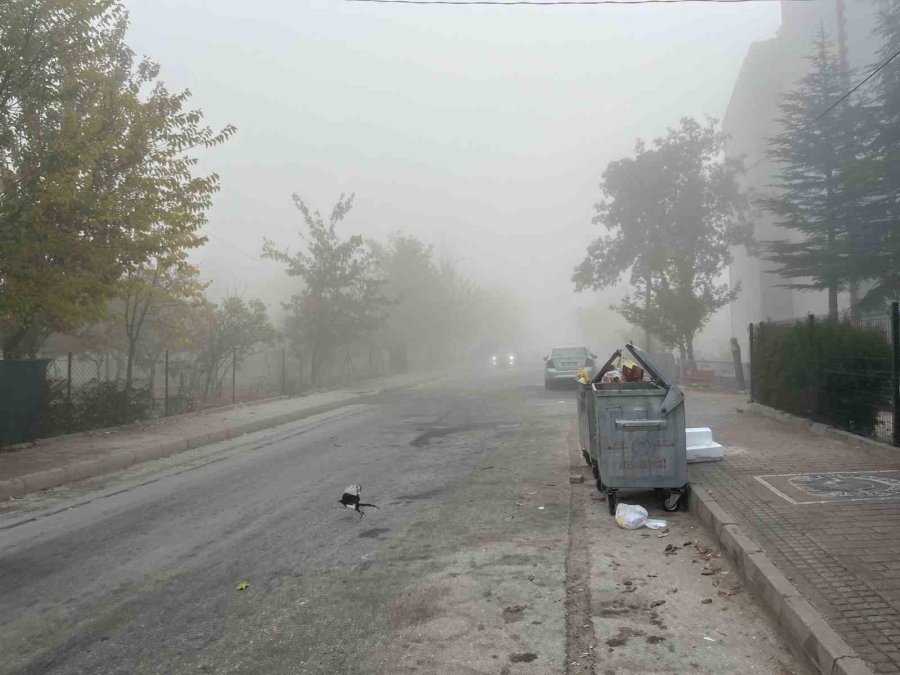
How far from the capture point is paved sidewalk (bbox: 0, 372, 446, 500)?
9.63 m

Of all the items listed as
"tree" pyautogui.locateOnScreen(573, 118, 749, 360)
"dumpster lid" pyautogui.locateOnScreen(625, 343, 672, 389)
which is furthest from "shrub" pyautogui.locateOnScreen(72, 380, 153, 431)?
"tree" pyautogui.locateOnScreen(573, 118, 749, 360)

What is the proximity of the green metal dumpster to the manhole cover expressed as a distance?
11.7m

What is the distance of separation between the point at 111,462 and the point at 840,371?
11635 mm

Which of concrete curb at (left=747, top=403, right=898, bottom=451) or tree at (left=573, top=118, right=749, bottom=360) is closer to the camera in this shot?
concrete curb at (left=747, top=403, right=898, bottom=451)

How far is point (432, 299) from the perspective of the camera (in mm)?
46750

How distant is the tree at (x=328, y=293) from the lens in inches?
1161

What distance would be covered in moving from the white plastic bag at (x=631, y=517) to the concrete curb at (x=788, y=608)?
0.73m

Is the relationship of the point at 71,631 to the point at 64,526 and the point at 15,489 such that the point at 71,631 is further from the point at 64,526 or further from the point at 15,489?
the point at 15,489

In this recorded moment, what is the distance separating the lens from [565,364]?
25.6 metres

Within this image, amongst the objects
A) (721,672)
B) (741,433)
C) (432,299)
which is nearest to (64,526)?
(721,672)

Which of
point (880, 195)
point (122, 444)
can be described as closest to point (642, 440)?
point (122, 444)

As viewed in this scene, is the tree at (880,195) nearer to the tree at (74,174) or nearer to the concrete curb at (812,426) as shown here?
the concrete curb at (812,426)

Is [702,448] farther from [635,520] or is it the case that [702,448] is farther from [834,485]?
[635,520]

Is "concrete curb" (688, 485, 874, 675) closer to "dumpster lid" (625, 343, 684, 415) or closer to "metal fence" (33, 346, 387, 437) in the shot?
"dumpster lid" (625, 343, 684, 415)
